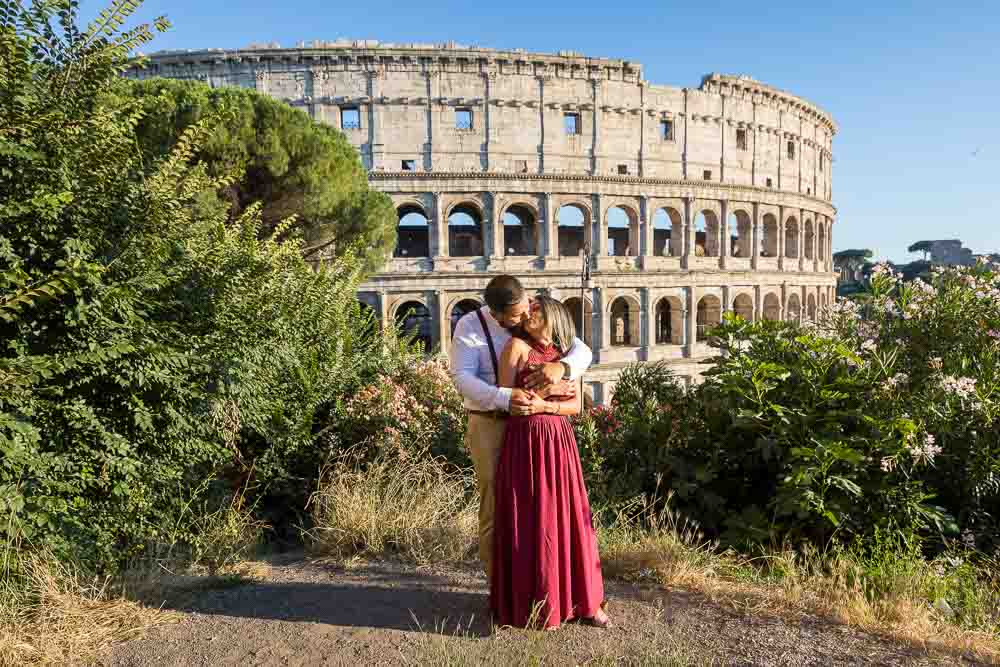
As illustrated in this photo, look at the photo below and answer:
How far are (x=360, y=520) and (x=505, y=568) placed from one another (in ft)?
4.83

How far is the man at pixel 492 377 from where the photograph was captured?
8.73 ft

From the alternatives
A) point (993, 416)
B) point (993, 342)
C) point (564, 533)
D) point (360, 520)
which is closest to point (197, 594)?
point (360, 520)

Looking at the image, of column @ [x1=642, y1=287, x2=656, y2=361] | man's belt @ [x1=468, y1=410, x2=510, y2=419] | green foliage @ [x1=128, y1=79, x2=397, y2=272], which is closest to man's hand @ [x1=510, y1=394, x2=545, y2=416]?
man's belt @ [x1=468, y1=410, x2=510, y2=419]

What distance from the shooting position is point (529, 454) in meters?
2.66

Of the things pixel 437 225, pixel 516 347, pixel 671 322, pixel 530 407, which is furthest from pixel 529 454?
pixel 671 322

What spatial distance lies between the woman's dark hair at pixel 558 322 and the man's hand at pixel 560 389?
0.16 m

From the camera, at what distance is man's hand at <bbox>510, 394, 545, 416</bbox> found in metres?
2.63

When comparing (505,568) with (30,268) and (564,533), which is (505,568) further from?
(30,268)

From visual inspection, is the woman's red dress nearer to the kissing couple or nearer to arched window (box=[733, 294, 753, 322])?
the kissing couple

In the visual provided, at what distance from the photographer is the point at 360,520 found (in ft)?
12.6

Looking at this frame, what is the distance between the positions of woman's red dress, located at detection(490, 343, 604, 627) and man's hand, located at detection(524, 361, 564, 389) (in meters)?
0.04

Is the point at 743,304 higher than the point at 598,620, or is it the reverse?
the point at 743,304

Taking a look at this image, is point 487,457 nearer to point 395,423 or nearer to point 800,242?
point 395,423

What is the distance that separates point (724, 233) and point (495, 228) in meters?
9.78
